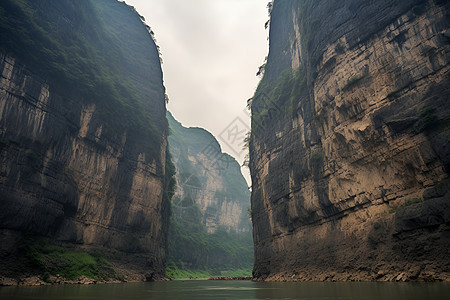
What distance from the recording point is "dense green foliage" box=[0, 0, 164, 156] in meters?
22.9

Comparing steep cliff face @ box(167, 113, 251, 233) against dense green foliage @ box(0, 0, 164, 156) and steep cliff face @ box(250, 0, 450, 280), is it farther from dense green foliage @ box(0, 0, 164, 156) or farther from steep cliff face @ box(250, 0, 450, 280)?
steep cliff face @ box(250, 0, 450, 280)

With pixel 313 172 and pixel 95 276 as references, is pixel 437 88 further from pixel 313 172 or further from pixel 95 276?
pixel 95 276

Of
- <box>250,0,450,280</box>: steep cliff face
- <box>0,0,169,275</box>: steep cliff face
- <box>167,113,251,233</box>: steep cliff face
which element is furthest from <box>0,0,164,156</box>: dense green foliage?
<box>167,113,251,233</box>: steep cliff face

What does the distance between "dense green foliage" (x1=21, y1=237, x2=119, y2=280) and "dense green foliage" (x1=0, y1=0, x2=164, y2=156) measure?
13.1 meters

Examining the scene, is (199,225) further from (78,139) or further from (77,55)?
(77,55)

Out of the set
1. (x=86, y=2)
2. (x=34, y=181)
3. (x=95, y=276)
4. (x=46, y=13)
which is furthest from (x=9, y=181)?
(x=86, y=2)

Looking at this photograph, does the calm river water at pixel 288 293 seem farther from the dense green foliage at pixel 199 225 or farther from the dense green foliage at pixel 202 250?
the dense green foliage at pixel 202 250

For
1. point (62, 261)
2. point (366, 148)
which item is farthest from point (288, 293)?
point (62, 261)

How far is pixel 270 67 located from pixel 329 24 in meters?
16.5

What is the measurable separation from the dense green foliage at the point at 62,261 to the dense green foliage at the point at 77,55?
13.1 metres

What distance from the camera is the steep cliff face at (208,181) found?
106m

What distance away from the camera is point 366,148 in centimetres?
1897

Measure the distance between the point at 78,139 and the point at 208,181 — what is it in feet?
300

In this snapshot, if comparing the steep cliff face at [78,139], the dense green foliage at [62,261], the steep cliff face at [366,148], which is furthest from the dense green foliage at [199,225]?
the steep cliff face at [366,148]
